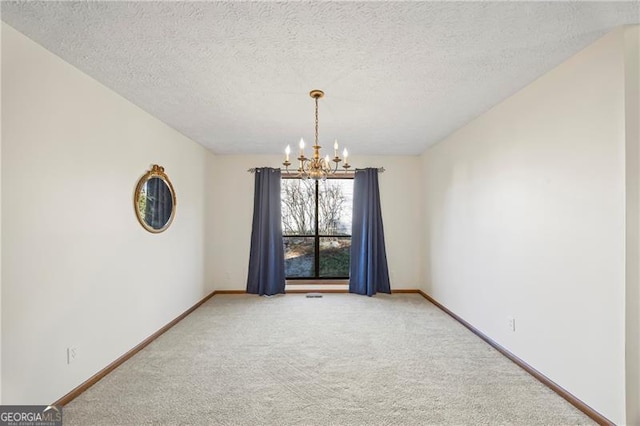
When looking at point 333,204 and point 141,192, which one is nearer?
point 141,192

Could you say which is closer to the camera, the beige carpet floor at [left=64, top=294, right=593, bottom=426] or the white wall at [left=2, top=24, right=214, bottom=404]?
the white wall at [left=2, top=24, right=214, bottom=404]

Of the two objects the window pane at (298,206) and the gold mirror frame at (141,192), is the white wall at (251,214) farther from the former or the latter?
the gold mirror frame at (141,192)

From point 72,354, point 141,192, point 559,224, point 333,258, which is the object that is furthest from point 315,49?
point 333,258

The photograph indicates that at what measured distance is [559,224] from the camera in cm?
215

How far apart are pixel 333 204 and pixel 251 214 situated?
144 cm

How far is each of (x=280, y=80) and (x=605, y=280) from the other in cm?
258

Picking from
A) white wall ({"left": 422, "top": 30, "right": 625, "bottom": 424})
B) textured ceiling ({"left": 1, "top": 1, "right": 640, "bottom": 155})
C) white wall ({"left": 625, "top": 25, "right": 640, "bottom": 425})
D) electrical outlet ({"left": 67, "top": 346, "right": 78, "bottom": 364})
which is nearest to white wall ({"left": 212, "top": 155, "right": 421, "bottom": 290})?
white wall ({"left": 422, "top": 30, "right": 625, "bottom": 424})

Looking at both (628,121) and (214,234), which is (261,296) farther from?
(628,121)

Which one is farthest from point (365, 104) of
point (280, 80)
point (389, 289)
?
point (389, 289)

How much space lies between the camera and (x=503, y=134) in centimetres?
281
